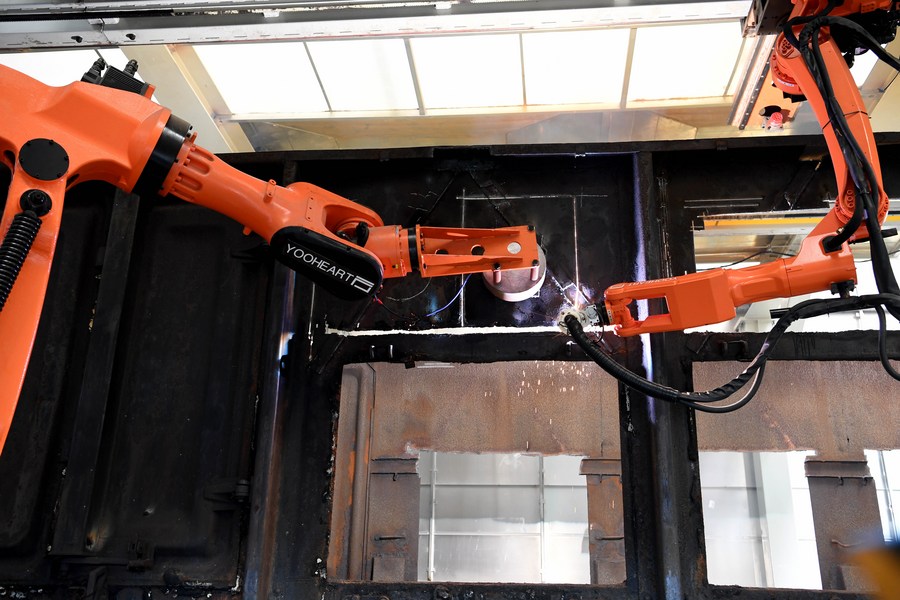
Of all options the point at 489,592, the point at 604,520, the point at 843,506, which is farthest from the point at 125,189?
the point at 843,506

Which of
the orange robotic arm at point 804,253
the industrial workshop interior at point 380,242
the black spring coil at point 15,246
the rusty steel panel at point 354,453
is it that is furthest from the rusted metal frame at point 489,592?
the rusty steel panel at point 354,453

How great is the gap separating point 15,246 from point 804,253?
2410 millimetres

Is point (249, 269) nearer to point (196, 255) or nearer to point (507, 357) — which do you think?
point (196, 255)

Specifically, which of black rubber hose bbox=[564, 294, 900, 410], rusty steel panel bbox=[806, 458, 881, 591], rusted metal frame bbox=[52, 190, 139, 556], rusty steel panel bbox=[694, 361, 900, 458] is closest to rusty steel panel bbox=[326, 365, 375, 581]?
rusted metal frame bbox=[52, 190, 139, 556]

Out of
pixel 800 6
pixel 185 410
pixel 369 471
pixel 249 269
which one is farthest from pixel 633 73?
pixel 369 471

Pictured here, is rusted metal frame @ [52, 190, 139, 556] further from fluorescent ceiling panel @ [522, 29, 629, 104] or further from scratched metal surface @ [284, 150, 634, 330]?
fluorescent ceiling panel @ [522, 29, 629, 104]

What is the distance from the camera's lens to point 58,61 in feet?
11.2

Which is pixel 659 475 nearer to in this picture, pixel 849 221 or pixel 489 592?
pixel 489 592

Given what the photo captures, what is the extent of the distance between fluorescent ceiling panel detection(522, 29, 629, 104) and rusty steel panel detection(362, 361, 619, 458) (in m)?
1.52

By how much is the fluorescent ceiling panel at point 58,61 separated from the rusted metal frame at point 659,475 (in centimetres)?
273

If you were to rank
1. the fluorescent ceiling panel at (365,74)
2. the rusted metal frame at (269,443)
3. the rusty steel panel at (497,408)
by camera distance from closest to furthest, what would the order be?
the rusted metal frame at (269,443) < the fluorescent ceiling panel at (365,74) < the rusty steel panel at (497,408)

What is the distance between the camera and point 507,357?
301cm

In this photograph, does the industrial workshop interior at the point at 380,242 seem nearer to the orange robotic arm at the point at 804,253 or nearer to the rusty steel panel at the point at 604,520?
the orange robotic arm at the point at 804,253

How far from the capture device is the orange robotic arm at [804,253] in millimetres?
2234
